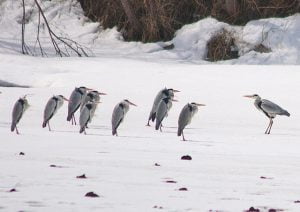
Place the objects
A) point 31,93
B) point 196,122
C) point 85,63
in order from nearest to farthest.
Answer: point 196,122 < point 31,93 < point 85,63

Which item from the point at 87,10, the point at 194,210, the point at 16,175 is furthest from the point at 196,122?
the point at 87,10

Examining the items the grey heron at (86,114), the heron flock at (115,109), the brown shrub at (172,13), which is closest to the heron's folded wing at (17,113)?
the heron flock at (115,109)

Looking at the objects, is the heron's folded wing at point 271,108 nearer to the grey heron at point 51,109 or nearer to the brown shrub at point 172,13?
the grey heron at point 51,109

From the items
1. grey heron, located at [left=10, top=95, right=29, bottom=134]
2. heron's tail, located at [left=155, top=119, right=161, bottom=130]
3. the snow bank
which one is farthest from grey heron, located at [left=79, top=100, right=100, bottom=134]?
the snow bank

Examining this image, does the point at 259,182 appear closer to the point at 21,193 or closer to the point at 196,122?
the point at 21,193

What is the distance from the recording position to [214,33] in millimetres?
21359

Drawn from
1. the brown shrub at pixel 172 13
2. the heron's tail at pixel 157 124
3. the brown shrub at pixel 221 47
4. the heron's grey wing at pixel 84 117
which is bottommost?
the heron's tail at pixel 157 124

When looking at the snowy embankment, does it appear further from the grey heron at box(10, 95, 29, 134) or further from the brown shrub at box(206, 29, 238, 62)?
the brown shrub at box(206, 29, 238, 62)

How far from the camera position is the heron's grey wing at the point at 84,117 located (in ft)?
33.2

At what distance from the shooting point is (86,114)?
34.1 ft

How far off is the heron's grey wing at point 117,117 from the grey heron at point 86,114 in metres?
0.34

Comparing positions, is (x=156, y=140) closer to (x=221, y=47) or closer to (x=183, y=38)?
(x=221, y=47)

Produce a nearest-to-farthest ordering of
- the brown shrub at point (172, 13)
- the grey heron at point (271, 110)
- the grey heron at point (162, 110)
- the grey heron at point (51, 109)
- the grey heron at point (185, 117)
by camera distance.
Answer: the grey heron at point (185, 117)
the grey heron at point (51, 109)
the grey heron at point (162, 110)
the grey heron at point (271, 110)
the brown shrub at point (172, 13)

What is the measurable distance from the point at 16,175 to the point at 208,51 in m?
16.1
